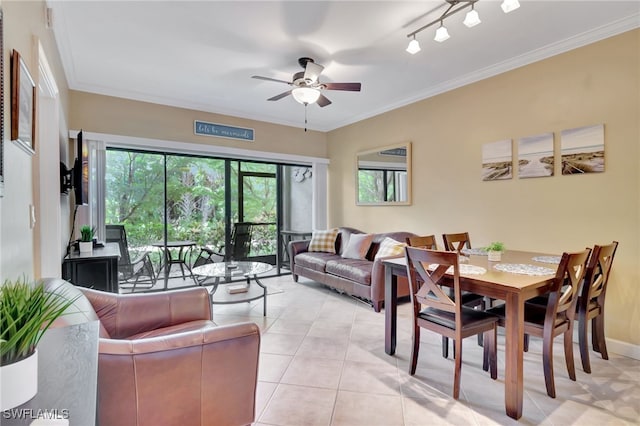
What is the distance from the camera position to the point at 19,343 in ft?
2.43

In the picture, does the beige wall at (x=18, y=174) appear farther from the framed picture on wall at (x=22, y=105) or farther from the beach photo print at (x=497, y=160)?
the beach photo print at (x=497, y=160)

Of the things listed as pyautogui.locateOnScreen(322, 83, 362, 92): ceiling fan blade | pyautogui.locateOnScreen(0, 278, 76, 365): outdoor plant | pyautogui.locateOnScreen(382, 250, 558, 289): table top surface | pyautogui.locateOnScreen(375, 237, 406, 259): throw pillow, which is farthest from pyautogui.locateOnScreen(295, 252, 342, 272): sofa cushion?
pyautogui.locateOnScreen(0, 278, 76, 365): outdoor plant

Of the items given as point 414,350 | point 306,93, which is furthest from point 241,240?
point 414,350

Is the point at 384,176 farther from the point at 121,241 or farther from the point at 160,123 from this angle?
the point at 121,241

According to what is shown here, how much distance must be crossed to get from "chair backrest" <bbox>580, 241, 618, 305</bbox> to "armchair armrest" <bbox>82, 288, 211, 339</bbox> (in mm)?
2696

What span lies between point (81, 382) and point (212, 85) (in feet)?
12.3

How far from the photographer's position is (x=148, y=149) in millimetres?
4457

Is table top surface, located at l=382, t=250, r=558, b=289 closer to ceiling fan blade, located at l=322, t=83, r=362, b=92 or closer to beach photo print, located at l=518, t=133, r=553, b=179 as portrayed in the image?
beach photo print, located at l=518, t=133, r=553, b=179

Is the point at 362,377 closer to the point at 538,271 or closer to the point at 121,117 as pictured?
the point at 538,271

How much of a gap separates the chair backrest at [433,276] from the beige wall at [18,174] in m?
2.20

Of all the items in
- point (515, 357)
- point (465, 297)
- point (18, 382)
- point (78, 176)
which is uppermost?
point (78, 176)

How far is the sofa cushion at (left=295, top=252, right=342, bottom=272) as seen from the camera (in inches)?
182

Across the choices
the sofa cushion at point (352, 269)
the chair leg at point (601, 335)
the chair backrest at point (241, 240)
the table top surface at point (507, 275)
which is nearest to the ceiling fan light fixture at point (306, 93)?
the table top surface at point (507, 275)

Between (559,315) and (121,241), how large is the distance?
4747mm
